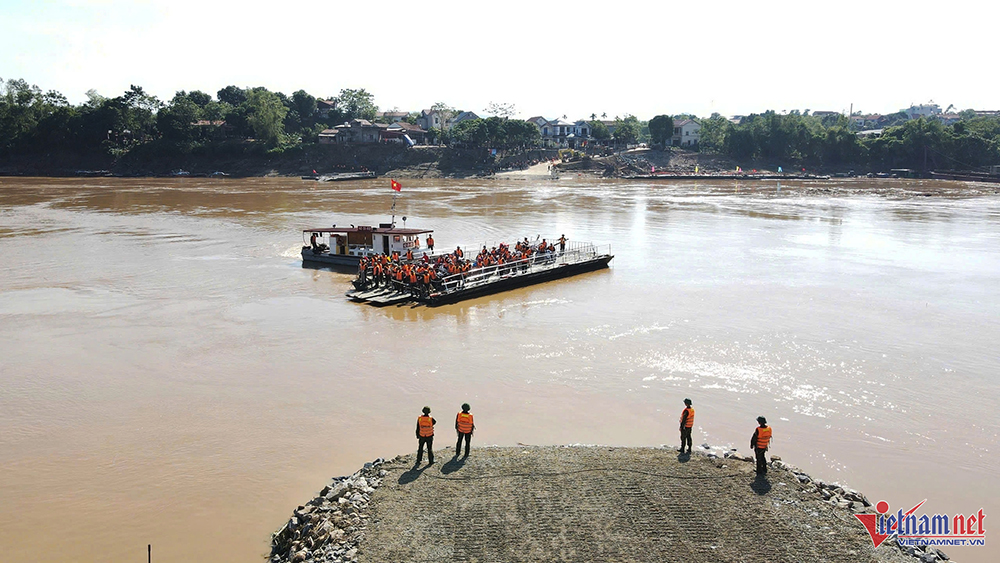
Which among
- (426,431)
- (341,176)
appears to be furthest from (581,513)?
(341,176)

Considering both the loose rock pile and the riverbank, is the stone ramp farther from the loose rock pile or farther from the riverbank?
the loose rock pile

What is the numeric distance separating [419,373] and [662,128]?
328 ft

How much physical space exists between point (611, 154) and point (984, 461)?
9378 cm

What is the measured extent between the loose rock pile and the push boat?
13.3 meters

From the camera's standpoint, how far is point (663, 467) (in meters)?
10.8

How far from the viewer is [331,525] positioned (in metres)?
9.30

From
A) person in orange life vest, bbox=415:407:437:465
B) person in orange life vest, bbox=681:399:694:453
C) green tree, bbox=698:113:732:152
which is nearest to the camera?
person in orange life vest, bbox=415:407:437:465

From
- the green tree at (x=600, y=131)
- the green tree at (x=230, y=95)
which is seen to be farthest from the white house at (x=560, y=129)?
the green tree at (x=230, y=95)

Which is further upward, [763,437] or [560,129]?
[560,129]

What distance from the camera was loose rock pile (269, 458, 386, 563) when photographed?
8.89 meters

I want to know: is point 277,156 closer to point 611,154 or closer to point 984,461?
point 611,154

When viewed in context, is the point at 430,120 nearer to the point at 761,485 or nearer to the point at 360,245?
the point at 360,245

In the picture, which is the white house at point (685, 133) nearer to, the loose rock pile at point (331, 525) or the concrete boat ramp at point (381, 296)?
the concrete boat ramp at point (381, 296)

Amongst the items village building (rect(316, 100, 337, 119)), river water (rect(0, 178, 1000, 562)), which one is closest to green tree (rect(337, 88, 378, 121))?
→ village building (rect(316, 100, 337, 119))
